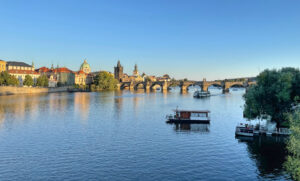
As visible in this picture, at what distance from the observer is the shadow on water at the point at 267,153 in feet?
98.1

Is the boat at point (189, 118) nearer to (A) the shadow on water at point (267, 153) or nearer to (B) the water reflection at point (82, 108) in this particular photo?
(A) the shadow on water at point (267, 153)

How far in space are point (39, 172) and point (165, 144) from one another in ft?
61.5

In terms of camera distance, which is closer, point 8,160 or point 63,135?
point 8,160

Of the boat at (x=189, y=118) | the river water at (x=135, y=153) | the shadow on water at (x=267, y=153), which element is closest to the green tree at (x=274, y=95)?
the shadow on water at (x=267, y=153)

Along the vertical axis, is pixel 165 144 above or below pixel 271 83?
below

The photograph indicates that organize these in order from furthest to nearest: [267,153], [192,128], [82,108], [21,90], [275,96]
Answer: [21,90]
[82,108]
[192,128]
[275,96]
[267,153]

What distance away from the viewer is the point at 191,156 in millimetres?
34406

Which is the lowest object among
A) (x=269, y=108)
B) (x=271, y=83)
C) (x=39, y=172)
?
(x=39, y=172)

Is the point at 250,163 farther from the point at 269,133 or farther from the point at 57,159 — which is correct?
the point at 57,159

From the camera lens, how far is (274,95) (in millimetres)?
45500

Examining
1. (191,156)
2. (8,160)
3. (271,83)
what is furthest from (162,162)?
(271,83)

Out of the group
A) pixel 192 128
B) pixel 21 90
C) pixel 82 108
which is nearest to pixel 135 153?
pixel 192 128

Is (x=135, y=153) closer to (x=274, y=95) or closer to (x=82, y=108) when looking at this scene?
(x=274, y=95)

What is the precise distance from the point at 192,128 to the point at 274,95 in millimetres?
17120
